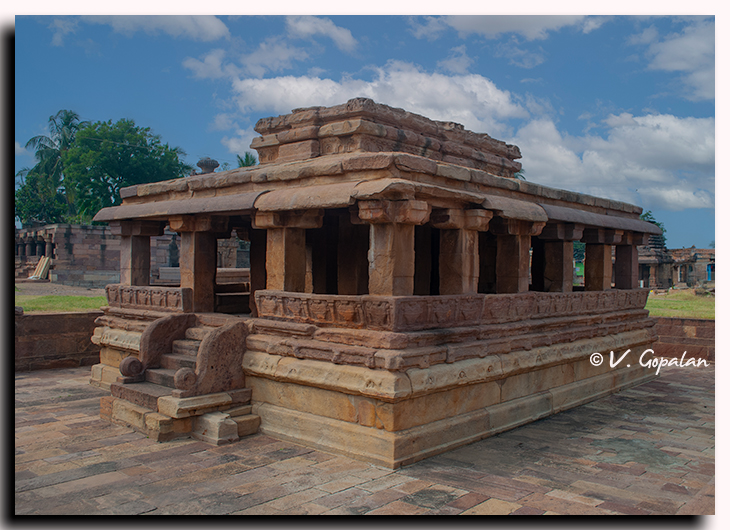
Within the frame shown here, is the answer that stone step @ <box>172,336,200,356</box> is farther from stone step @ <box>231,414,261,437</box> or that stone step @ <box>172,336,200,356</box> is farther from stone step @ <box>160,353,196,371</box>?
stone step @ <box>231,414,261,437</box>

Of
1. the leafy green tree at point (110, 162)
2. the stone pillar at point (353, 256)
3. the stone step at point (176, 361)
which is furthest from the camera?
the leafy green tree at point (110, 162)

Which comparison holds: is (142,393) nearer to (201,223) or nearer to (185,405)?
(185,405)

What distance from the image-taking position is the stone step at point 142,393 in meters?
6.50

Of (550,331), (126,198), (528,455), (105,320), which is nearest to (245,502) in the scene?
(528,455)

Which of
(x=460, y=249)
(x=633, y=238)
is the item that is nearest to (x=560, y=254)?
(x=633, y=238)

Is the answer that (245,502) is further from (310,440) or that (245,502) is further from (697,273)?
(697,273)

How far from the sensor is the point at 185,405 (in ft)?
20.2

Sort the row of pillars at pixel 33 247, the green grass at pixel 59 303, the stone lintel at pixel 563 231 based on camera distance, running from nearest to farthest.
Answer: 1. the stone lintel at pixel 563 231
2. the green grass at pixel 59 303
3. the row of pillars at pixel 33 247

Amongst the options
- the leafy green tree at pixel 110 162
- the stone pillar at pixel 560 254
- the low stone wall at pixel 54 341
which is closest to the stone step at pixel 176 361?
the low stone wall at pixel 54 341

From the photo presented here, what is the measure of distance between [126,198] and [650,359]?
9081 millimetres

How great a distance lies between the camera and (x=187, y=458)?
5648mm

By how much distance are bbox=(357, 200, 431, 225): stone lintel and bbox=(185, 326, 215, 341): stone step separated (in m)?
2.79

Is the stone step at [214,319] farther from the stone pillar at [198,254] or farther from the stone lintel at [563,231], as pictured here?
the stone lintel at [563,231]

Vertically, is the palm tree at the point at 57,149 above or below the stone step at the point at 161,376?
above
